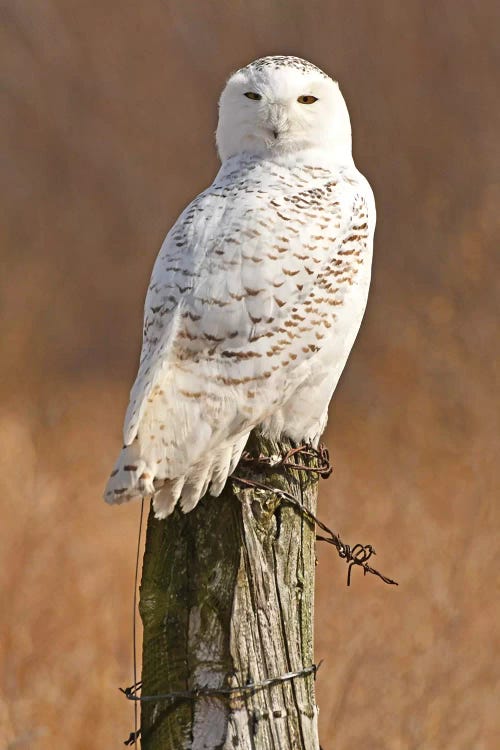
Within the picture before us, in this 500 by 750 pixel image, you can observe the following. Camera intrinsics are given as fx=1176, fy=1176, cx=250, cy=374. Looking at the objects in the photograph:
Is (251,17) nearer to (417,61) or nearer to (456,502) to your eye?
(417,61)

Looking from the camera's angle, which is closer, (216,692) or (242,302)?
(216,692)

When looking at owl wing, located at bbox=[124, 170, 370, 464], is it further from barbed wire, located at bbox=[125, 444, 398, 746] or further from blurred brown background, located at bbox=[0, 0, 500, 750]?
blurred brown background, located at bbox=[0, 0, 500, 750]

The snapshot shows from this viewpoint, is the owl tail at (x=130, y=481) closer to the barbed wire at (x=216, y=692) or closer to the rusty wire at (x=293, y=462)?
the rusty wire at (x=293, y=462)

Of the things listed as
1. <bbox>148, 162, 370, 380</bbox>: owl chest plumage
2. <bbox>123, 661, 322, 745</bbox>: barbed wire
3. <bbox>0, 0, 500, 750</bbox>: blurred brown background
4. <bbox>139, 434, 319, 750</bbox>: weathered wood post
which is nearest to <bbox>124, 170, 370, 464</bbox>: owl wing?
<bbox>148, 162, 370, 380</bbox>: owl chest plumage

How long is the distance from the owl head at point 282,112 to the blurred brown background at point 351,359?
228 cm

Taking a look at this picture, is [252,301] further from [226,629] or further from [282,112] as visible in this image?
[226,629]

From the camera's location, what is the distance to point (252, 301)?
2373mm

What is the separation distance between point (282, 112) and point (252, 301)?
1.75ft

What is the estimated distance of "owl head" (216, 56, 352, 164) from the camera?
2.66 meters

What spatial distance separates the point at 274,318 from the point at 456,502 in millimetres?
2916

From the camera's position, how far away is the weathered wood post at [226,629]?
2225 mm

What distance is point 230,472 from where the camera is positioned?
2289 mm

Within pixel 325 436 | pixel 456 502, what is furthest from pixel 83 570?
pixel 456 502

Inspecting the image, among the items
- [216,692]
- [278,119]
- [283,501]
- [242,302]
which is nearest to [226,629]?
[216,692]
